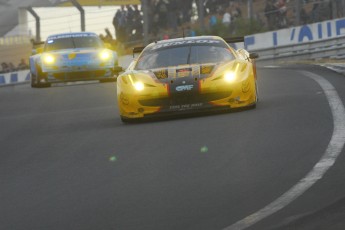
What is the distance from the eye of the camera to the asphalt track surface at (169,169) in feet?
19.5

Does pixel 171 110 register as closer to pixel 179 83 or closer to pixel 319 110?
pixel 179 83

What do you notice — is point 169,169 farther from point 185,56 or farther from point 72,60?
point 72,60

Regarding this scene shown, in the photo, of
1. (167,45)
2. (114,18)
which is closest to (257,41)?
(114,18)

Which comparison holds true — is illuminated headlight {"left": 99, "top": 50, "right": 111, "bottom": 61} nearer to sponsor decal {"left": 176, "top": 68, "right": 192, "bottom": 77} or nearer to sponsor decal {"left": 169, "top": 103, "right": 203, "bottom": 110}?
sponsor decal {"left": 176, "top": 68, "right": 192, "bottom": 77}

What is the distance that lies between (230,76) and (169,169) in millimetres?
4771

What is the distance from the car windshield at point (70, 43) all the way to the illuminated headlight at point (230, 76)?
12.4m

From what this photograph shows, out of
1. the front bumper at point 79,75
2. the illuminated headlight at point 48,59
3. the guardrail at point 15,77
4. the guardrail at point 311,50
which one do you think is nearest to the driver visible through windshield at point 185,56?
the front bumper at point 79,75

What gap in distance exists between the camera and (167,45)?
1395cm

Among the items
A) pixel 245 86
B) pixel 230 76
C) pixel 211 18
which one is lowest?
pixel 245 86

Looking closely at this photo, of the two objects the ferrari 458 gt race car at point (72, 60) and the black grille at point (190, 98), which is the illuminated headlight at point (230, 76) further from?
the ferrari 458 gt race car at point (72, 60)

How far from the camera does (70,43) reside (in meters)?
24.7

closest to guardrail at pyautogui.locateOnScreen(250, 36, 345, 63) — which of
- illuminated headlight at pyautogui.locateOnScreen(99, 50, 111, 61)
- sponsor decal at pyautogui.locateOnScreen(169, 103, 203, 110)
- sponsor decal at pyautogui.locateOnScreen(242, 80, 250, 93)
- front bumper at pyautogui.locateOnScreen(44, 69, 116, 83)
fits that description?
illuminated headlight at pyautogui.locateOnScreen(99, 50, 111, 61)

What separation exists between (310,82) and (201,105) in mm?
4992

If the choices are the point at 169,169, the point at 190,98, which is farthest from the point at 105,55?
the point at 169,169
